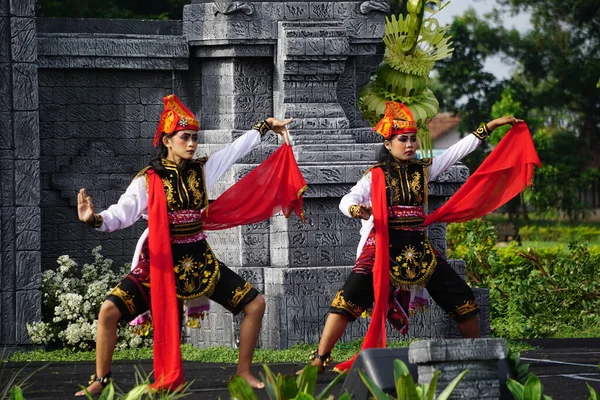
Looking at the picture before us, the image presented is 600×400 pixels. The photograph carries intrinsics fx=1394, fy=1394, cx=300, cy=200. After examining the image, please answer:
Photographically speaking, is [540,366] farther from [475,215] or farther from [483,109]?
[483,109]

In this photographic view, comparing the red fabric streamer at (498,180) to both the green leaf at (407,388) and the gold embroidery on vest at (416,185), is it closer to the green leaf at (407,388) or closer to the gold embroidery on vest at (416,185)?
the gold embroidery on vest at (416,185)

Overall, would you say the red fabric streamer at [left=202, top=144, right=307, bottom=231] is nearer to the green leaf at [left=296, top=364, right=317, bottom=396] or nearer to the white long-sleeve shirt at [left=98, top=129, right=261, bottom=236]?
the white long-sleeve shirt at [left=98, top=129, right=261, bottom=236]

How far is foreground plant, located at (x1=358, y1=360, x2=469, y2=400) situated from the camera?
21.5ft

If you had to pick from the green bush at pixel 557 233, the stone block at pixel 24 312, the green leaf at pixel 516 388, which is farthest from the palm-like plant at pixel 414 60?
the green bush at pixel 557 233

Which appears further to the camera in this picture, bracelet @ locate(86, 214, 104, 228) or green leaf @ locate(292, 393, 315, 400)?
bracelet @ locate(86, 214, 104, 228)

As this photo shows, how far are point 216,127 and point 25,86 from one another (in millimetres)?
1762

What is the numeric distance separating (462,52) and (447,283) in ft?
121

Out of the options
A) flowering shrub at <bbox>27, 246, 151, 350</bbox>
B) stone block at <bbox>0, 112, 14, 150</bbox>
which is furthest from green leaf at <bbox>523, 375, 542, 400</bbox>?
stone block at <bbox>0, 112, 14, 150</bbox>

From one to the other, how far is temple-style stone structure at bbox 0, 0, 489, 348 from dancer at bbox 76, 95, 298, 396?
2.03m

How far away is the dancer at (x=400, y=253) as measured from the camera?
9.54 meters

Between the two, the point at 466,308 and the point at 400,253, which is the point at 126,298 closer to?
the point at 400,253

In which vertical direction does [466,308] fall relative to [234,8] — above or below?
below

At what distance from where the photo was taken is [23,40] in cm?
1112

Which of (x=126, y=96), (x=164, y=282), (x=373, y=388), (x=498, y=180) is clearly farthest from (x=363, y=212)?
(x=126, y=96)
